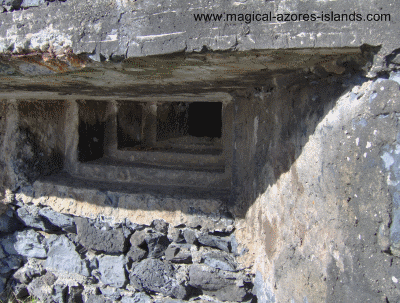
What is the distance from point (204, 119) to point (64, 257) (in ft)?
7.10

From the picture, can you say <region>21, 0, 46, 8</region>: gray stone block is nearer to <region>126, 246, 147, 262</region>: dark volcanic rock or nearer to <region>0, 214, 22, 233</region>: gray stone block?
<region>126, 246, 147, 262</region>: dark volcanic rock

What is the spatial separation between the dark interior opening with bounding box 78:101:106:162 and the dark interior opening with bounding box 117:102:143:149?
13 centimetres

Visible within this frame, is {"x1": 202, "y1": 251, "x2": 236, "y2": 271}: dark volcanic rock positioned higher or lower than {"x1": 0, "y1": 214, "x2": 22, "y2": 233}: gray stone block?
lower

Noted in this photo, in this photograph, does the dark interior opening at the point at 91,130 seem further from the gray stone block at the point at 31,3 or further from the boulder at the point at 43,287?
the gray stone block at the point at 31,3

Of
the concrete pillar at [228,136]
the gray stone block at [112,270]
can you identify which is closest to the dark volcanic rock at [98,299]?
the gray stone block at [112,270]

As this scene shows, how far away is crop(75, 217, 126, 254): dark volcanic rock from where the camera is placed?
1.71m

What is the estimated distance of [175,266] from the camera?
1.65 metres

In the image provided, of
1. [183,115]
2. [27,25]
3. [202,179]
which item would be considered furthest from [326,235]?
[183,115]

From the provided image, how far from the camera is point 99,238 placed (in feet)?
5.73

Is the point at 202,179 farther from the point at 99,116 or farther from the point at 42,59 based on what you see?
the point at 42,59

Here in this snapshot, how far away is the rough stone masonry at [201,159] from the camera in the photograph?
0.68 m

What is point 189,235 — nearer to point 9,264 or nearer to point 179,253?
point 179,253

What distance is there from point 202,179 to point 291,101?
90cm

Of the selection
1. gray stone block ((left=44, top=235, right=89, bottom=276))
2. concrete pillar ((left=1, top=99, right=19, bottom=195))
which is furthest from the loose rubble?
concrete pillar ((left=1, top=99, right=19, bottom=195))
